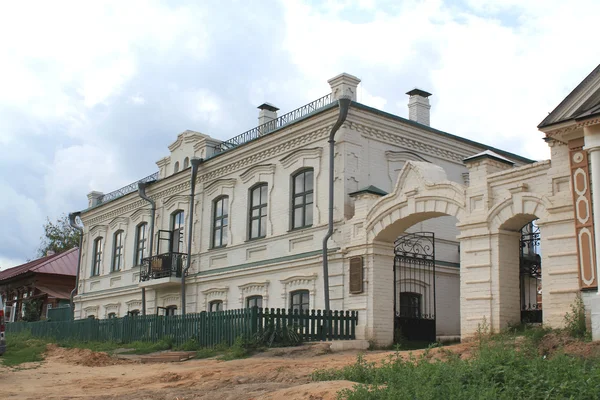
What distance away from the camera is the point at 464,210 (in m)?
15.2

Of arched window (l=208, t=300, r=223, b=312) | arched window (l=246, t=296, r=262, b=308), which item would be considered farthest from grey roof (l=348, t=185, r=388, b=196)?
arched window (l=208, t=300, r=223, b=312)

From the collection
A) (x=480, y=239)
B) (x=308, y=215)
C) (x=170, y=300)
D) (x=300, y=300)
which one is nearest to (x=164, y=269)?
(x=170, y=300)

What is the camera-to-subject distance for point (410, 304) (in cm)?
1961

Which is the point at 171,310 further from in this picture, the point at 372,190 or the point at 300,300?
the point at 372,190

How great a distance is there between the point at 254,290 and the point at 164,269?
5050mm

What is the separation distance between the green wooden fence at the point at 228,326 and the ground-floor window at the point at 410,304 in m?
2.22

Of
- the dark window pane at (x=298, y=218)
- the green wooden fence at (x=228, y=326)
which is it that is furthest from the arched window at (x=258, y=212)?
the green wooden fence at (x=228, y=326)

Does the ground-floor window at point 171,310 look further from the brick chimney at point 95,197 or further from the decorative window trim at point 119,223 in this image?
the brick chimney at point 95,197

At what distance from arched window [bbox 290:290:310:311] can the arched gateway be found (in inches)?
99.4

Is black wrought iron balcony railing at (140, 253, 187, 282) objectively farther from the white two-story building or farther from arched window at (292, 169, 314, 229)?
arched window at (292, 169, 314, 229)

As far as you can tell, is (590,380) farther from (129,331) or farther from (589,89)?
(129,331)

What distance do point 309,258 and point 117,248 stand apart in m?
14.4

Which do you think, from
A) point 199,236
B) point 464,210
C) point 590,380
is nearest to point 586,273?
point 464,210

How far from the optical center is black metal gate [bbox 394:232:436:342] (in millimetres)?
18781
